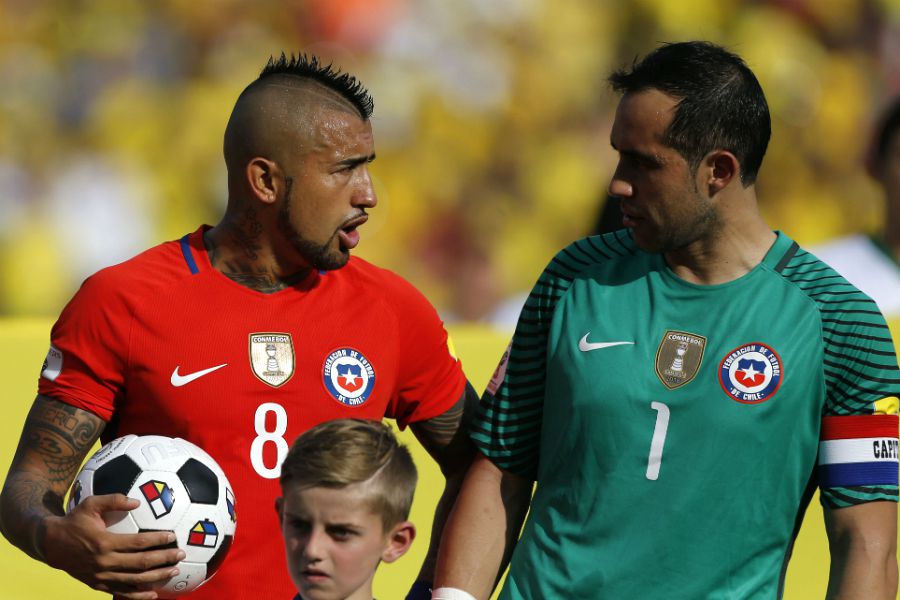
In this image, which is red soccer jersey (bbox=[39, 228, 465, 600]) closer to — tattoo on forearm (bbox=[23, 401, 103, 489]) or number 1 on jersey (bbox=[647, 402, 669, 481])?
tattoo on forearm (bbox=[23, 401, 103, 489])

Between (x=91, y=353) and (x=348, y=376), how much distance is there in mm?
686

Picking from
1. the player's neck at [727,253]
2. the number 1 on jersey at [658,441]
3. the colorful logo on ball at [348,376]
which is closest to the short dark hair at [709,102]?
the player's neck at [727,253]

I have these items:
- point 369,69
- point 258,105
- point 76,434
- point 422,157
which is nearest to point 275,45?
point 369,69

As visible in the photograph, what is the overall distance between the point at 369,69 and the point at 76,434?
556 centimetres

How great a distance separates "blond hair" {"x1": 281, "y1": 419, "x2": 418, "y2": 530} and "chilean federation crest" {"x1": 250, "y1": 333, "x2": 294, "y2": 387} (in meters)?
0.50

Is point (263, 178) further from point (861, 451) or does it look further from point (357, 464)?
point (861, 451)

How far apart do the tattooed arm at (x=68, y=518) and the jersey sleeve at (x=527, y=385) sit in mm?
842

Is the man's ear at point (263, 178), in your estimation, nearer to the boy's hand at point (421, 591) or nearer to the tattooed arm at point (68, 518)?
the tattooed arm at point (68, 518)

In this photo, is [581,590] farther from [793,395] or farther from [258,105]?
[258,105]

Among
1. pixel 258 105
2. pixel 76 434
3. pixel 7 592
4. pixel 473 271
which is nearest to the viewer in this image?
pixel 76 434

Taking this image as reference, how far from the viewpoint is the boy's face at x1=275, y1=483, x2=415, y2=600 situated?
9.74 ft

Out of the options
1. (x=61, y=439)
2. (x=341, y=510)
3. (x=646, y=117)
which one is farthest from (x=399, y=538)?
(x=646, y=117)

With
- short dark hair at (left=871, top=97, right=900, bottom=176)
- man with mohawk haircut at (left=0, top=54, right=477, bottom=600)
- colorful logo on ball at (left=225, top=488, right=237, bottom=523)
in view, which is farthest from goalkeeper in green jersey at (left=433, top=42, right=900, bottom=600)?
short dark hair at (left=871, top=97, right=900, bottom=176)

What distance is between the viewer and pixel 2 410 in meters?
5.29
